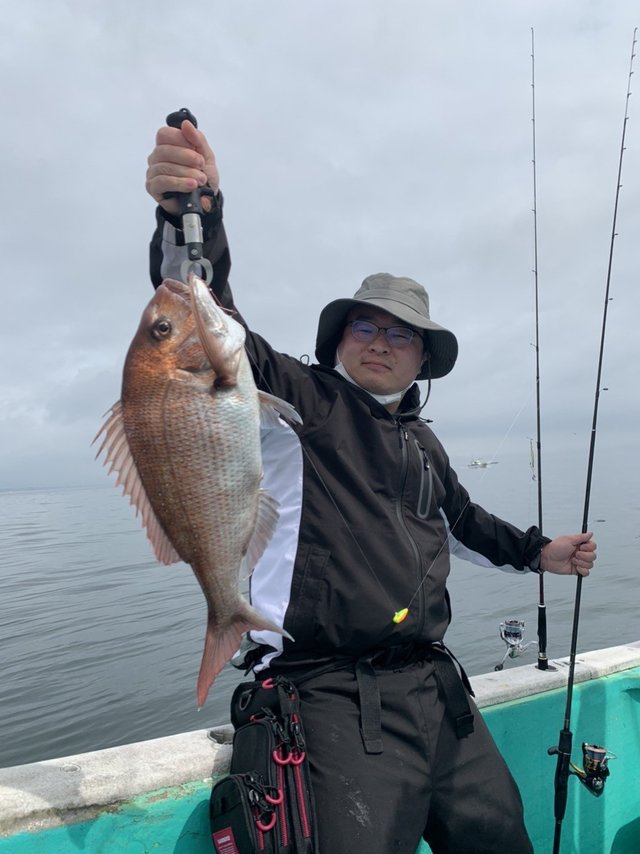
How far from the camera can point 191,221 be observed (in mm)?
1727

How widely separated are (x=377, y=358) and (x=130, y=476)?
4.64ft

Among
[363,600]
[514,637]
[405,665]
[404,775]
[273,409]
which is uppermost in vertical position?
[273,409]

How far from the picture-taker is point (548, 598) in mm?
12227

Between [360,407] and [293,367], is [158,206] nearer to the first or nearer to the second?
[293,367]

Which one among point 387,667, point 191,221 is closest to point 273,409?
point 191,221

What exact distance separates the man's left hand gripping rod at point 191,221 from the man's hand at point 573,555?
236cm

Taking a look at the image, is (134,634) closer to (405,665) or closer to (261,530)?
(405,665)

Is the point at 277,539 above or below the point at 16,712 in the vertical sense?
above

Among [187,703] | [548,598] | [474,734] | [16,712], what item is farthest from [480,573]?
[474,734]

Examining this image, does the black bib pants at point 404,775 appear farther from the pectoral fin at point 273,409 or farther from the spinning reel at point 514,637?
the spinning reel at point 514,637

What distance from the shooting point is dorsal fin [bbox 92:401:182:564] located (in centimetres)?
167

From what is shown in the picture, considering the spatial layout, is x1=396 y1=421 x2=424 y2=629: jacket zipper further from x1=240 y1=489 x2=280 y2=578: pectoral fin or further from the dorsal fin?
the dorsal fin

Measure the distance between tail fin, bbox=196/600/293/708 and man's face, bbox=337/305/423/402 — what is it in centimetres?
134

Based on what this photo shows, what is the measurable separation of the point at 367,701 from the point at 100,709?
6703mm
